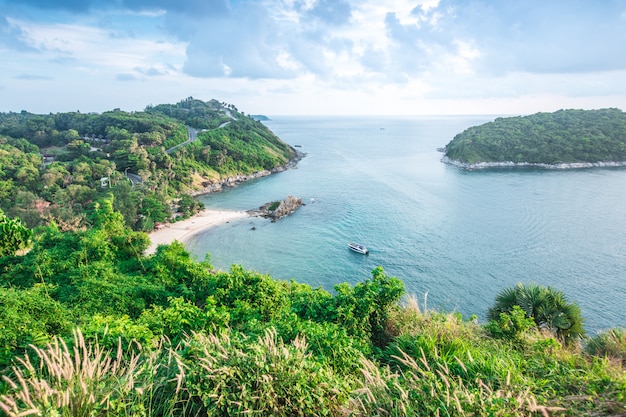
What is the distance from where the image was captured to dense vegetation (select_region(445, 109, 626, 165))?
77.8 meters

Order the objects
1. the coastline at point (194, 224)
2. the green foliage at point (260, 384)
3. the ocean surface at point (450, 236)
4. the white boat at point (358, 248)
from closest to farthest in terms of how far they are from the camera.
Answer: the green foliage at point (260, 384)
the ocean surface at point (450, 236)
the white boat at point (358, 248)
the coastline at point (194, 224)

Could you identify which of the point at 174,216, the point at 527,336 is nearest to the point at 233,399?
the point at 527,336

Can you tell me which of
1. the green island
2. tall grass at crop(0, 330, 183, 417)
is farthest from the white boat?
tall grass at crop(0, 330, 183, 417)

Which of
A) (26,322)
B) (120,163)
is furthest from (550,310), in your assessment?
(120,163)

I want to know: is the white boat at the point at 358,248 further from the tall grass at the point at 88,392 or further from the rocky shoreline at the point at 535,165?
the rocky shoreline at the point at 535,165

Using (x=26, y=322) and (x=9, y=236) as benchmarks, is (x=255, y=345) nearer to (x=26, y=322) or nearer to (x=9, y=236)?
(x=26, y=322)

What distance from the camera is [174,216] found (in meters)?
46.1

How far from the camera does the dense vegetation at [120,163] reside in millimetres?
38094

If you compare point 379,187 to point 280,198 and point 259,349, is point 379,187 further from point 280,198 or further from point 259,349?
point 259,349

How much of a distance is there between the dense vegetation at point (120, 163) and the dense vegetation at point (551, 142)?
51969 millimetres

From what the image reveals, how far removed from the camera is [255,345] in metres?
5.84

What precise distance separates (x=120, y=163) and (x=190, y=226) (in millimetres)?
25249

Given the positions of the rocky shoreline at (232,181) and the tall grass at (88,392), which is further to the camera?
the rocky shoreline at (232,181)

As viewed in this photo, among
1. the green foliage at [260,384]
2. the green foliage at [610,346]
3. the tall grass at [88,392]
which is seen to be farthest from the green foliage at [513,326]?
the tall grass at [88,392]
